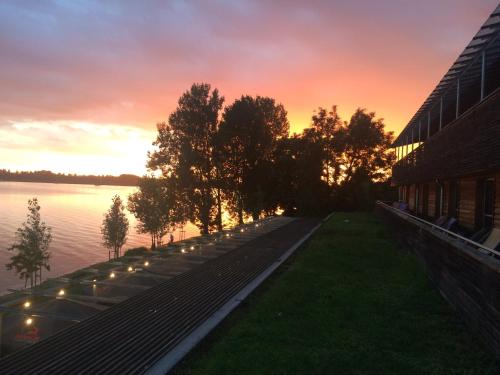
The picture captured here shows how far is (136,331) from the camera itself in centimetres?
645

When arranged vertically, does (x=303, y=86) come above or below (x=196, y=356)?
above

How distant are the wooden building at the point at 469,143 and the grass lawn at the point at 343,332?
382cm

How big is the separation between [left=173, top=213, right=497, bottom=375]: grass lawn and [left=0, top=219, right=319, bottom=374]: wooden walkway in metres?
0.59

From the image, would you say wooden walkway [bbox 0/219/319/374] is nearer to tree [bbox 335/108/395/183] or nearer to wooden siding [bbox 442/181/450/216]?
wooden siding [bbox 442/181/450/216]

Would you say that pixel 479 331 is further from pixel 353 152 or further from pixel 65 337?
pixel 353 152

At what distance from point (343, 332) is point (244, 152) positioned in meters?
36.2

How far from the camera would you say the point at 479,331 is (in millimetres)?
5781

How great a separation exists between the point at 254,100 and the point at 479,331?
39.4 m

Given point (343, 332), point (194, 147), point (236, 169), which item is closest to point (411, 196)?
point (236, 169)

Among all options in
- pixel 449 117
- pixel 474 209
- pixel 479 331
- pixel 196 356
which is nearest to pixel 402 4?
pixel 449 117

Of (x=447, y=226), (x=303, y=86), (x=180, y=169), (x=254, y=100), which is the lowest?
(x=447, y=226)

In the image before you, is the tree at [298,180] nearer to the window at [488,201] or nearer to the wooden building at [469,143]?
the wooden building at [469,143]

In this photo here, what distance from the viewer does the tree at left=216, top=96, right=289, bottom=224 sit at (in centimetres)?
4141

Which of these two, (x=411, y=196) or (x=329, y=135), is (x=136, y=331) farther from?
(x=329, y=135)
